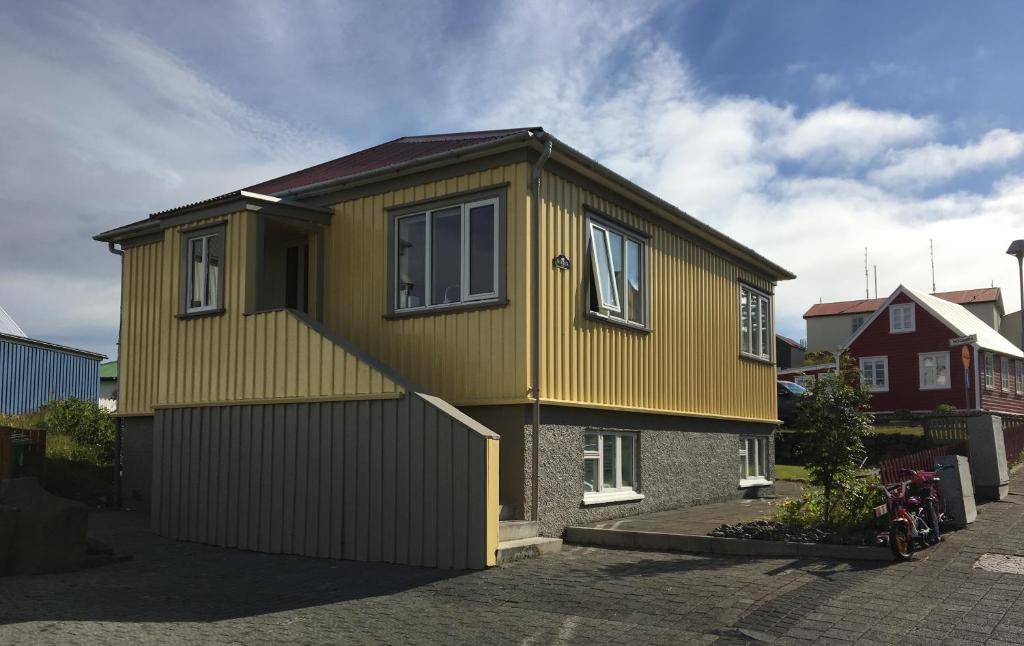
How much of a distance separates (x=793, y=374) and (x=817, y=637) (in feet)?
146

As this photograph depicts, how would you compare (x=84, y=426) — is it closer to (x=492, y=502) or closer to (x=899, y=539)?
(x=492, y=502)

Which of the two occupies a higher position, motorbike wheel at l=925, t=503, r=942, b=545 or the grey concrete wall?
the grey concrete wall

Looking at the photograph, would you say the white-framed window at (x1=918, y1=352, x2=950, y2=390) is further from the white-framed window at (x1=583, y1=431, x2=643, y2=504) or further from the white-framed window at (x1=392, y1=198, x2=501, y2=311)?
the white-framed window at (x1=392, y1=198, x2=501, y2=311)

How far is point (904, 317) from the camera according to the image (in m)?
41.7

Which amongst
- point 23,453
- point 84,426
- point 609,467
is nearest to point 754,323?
point 609,467

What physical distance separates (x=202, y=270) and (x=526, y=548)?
6.71 metres

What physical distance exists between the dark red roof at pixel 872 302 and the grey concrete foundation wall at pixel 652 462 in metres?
43.4

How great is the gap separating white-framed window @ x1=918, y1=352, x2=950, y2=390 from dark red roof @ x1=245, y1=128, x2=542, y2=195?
3173 cm

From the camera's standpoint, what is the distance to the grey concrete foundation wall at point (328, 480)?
9.51 metres

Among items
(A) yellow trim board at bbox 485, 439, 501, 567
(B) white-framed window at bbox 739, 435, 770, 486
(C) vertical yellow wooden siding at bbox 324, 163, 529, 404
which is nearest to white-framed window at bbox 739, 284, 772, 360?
(B) white-framed window at bbox 739, 435, 770, 486

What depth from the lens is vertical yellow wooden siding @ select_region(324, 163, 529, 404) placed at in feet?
36.8

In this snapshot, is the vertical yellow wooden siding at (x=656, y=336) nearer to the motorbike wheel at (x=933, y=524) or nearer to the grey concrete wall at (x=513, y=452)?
the grey concrete wall at (x=513, y=452)

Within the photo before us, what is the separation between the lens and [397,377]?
33.8 feet

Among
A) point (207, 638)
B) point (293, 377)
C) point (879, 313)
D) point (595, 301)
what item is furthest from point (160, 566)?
point (879, 313)
